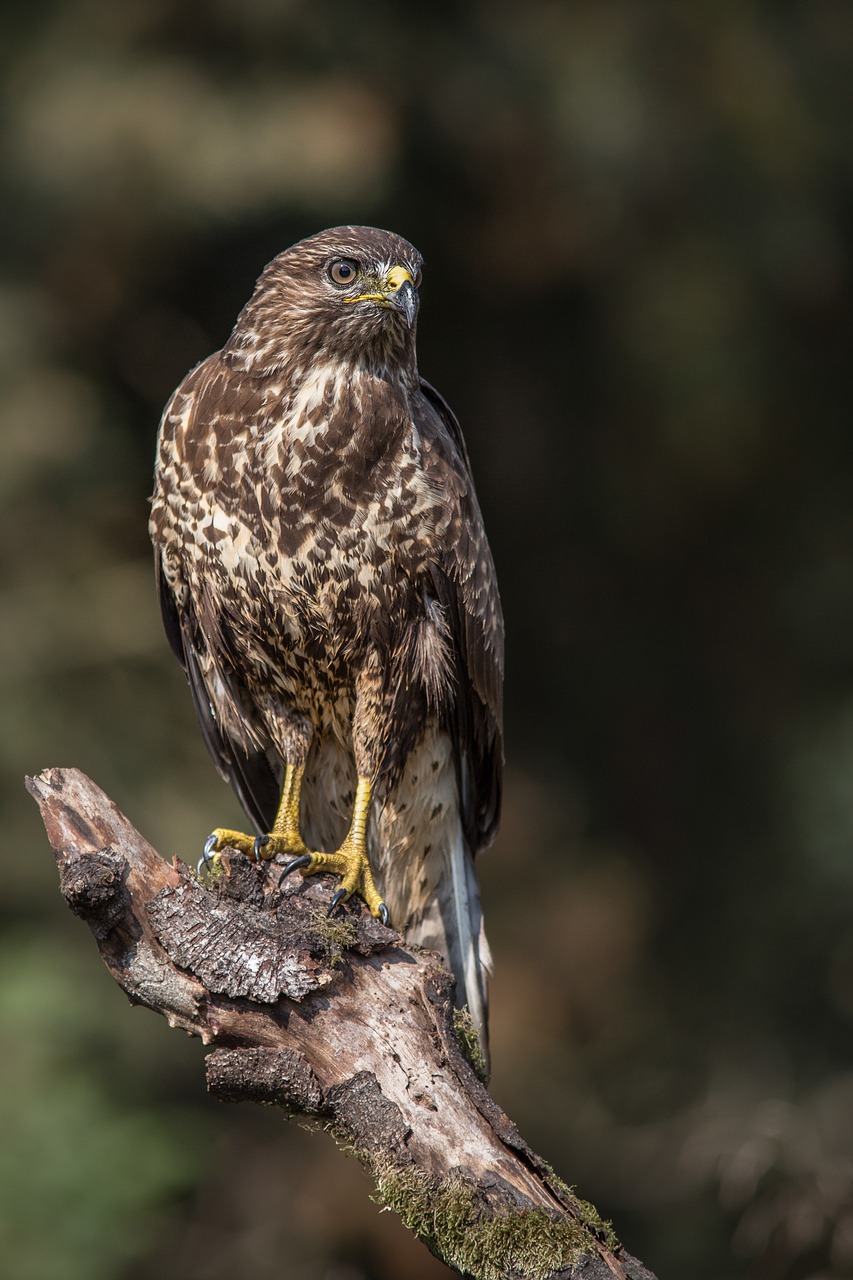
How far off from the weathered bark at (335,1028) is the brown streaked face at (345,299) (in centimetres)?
123

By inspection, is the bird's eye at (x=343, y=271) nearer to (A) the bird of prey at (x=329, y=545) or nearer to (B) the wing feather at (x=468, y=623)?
(A) the bird of prey at (x=329, y=545)

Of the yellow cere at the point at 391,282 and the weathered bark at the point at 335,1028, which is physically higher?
the yellow cere at the point at 391,282

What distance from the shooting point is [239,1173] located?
757 centimetres

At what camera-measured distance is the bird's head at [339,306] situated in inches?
139

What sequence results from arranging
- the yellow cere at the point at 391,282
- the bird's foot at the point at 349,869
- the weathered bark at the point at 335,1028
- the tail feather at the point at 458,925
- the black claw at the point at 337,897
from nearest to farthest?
the weathered bark at the point at 335,1028 → the black claw at the point at 337,897 → the bird's foot at the point at 349,869 → the yellow cere at the point at 391,282 → the tail feather at the point at 458,925

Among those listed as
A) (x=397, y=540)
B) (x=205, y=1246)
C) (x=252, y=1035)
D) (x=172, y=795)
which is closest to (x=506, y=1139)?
(x=252, y=1035)

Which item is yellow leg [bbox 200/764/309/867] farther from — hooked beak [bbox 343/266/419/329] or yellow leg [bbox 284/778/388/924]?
hooked beak [bbox 343/266/419/329]

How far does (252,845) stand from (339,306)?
130 cm

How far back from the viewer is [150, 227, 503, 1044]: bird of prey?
3.49m

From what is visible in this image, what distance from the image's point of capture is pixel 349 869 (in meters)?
3.47

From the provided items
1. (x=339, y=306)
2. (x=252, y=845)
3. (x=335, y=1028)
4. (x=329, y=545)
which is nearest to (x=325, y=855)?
(x=252, y=845)

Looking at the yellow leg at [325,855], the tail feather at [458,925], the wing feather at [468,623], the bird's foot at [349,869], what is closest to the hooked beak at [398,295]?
the wing feather at [468,623]

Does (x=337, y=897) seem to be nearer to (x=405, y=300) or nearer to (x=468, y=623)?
(x=468, y=623)

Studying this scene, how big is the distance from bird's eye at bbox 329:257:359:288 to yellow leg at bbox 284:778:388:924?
4.28ft
